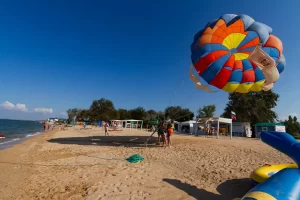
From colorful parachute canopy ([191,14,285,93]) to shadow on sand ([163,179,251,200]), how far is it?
550 cm

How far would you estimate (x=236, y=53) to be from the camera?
10062 mm

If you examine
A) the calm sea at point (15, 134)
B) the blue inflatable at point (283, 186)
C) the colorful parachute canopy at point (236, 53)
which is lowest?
the calm sea at point (15, 134)

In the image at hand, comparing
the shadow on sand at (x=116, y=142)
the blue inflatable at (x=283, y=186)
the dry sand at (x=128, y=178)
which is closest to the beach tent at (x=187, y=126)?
the shadow on sand at (x=116, y=142)

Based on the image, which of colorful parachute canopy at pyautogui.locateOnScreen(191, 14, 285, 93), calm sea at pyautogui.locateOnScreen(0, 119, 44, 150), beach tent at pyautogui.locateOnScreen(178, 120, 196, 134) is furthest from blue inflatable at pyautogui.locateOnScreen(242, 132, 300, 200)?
beach tent at pyautogui.locateOnScreen(178, 120, 196, 134)

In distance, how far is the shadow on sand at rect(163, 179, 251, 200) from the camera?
14.3 ft

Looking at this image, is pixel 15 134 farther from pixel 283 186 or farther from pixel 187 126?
pixel 283 186

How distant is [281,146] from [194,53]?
270 inches

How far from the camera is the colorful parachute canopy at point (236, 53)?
841 cm

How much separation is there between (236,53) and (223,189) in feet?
25.4

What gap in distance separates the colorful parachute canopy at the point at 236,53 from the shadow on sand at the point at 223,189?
550 cm

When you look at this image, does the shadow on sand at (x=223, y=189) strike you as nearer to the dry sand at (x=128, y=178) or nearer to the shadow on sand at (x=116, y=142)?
the dry sand at (x=128, y=178)

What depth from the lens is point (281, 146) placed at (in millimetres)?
3383

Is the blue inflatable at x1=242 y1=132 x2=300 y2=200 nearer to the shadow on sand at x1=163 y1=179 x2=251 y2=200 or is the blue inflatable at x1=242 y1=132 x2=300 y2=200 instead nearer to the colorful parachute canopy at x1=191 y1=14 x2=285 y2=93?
the shadow on sand at x1=163 y1=179 x2=251 y2=200

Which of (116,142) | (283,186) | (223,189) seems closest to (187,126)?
(116,142)
